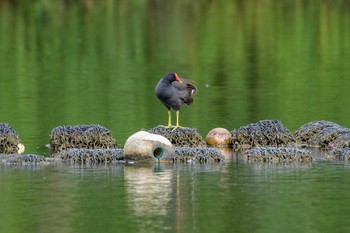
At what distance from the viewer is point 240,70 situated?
158 feet

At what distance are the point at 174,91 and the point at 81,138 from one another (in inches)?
78.2

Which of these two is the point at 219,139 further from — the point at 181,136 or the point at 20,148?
the point at 20,148

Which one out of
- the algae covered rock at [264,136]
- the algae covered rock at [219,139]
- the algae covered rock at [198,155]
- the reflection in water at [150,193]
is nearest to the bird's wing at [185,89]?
the algae covered rock at [219,139]

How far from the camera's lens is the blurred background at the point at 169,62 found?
34344mm

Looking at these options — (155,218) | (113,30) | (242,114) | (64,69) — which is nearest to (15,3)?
(113,30)

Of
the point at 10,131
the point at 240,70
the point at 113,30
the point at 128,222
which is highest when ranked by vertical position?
the point at 113,30

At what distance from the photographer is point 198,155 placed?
25.7 metres

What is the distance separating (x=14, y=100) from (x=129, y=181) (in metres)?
15.2

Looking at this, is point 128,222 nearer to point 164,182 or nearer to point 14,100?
point 164,182

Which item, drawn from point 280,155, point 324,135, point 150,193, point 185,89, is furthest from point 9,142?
point 324,135

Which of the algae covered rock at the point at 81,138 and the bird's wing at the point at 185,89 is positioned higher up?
the bird's wing at the point at 185,89

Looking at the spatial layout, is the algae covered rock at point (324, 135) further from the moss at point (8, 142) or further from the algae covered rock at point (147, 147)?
the moss at point (8, 142)

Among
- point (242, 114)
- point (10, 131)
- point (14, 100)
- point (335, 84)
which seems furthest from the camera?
point (335, 84)

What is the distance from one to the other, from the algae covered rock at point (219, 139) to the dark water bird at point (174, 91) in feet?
3.03
